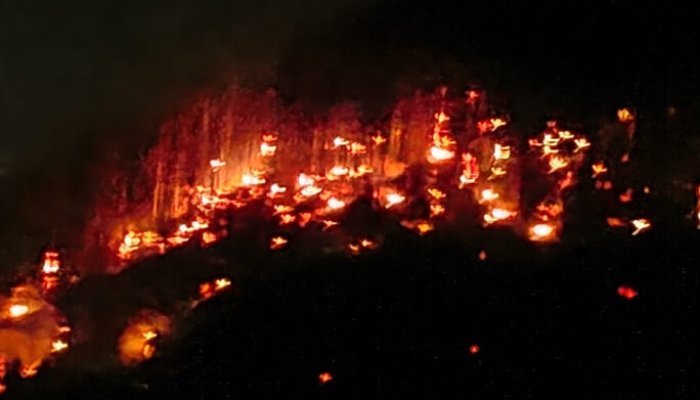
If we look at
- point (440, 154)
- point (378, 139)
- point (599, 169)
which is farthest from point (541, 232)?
point (378, 139)

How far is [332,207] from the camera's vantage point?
2916 mm

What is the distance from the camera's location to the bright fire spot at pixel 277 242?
2891mm

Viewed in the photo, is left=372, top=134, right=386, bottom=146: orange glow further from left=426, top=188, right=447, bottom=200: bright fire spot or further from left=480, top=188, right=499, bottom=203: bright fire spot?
left=480, top=188, right=499, bottom=203: bright fire spot

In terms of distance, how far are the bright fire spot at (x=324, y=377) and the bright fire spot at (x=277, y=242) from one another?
422 mm

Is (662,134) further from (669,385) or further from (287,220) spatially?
(287,220)

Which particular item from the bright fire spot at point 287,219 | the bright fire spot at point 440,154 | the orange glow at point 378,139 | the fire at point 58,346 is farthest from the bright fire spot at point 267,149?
the fire at point 58,346

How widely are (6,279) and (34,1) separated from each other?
2.83ft

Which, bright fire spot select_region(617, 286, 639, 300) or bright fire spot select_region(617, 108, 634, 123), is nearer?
bright fire spot select_region(617, 286, 639, 300)

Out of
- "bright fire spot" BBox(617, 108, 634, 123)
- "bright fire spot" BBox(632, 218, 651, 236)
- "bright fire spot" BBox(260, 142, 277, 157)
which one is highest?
"bright fire spot" BBox(617, 108, 634, 123)

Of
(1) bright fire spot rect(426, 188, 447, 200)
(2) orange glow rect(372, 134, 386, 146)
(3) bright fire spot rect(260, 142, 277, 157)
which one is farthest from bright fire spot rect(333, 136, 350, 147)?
(1) bright fire spot rect(426, 188, 447, 200)

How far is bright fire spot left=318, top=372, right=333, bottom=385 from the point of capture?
9.04 feet

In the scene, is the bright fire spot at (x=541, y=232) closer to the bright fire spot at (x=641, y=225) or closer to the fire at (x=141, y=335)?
the bright fire spot at (x=641, y=225)

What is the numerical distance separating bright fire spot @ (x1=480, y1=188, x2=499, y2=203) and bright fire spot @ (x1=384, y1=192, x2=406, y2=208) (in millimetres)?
250

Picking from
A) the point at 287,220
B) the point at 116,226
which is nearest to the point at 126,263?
the point at 116,226
